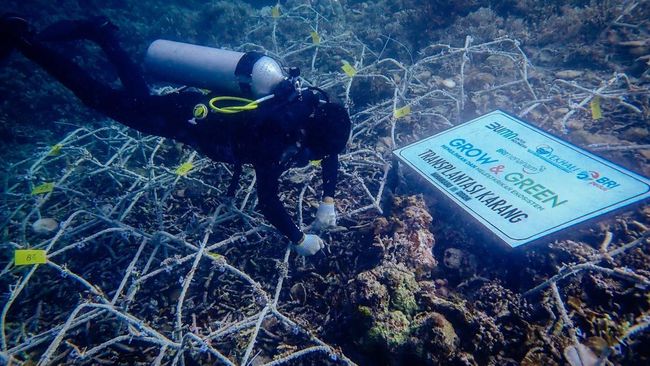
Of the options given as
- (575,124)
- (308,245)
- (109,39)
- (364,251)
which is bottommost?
(364,251)

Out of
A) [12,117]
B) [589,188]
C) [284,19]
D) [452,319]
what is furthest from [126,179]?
[284,19]

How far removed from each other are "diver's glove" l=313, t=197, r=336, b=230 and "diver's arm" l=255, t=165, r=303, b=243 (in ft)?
1.73

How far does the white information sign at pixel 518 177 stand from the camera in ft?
8.74

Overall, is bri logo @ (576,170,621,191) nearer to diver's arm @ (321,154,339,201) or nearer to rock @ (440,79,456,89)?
diver's arm @ (321,154,339,201)

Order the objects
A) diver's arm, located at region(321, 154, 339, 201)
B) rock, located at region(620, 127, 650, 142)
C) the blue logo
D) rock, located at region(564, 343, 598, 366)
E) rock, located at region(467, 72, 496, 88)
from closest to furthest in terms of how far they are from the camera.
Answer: rock, located at region(564, 343, 598, 366) < the blue logo < diver's arm, located at region(321, 154, 339, 201) < rock, located at region(620, 127, 650, 142) < rock, located at region(467, 72, 496, 88)

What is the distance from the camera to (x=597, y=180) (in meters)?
2.85

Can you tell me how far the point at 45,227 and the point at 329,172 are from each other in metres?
3.81

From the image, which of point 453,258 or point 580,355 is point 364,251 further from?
point 580,355

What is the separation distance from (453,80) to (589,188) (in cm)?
351

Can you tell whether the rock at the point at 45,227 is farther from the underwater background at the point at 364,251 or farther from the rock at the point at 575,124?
the rock at the point at 575,124

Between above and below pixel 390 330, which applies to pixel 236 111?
above

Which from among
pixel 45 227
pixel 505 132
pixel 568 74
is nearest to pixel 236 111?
pixel 505 132

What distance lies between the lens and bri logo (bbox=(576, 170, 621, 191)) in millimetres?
2777

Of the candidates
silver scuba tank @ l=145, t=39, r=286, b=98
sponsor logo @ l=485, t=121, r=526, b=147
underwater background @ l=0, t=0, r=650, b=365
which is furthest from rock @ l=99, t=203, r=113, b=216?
sponsor logo @ l=485, t=121, r=526, b=147
